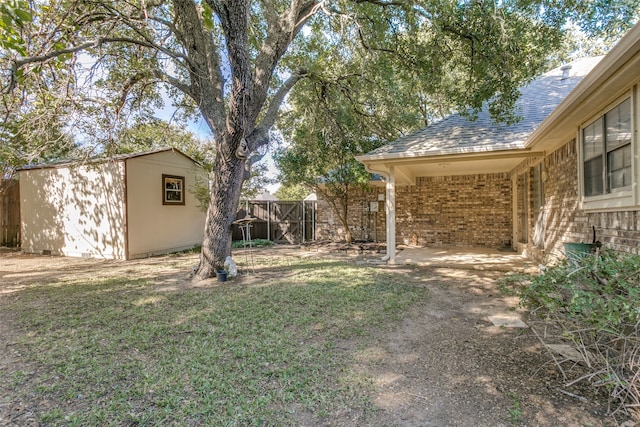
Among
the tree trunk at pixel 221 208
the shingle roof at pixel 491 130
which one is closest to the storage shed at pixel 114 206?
the tree trunk at pixel 221 208

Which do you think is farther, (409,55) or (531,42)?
(409,55)

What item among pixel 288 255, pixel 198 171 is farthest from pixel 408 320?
pixel 198 171

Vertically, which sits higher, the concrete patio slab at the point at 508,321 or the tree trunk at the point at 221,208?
the tree trunk at the point at 221,208

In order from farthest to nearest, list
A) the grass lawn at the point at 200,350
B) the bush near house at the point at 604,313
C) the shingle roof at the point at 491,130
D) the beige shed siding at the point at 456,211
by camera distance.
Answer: the beige shed siding at the point at 456,211, the shingle roof at the point at 491,130, the grass lawn at the point at 200,350, the bush near house at the point at 604,313

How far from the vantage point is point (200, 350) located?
10.7ft

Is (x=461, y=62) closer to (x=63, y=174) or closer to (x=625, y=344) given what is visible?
(x=625, y=344)

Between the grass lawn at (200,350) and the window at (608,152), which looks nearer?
the grass lawn at (200,350)

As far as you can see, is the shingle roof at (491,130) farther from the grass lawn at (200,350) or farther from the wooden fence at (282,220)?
the wooden fence at (282,220)

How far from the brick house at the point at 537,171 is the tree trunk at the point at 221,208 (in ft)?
9.41

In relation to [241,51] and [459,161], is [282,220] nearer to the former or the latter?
[459,161]

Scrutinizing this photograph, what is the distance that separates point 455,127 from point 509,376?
21.3 feet

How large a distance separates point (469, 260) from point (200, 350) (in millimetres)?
6879

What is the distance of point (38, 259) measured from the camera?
30.8ft

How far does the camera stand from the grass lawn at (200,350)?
233 centimetres
